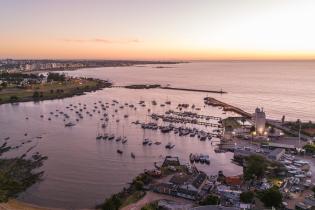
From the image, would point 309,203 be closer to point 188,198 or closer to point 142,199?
point 188,198

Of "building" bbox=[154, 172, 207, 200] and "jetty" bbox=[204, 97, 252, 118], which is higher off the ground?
"jetty" bbox=[204, 97, 252, 118]

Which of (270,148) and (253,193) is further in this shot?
(270,148)

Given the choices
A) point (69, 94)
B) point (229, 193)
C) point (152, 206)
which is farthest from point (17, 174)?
point (69, 94)

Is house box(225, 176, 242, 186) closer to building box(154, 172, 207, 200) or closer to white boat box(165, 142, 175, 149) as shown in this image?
building box(154, 172, 207, 200)

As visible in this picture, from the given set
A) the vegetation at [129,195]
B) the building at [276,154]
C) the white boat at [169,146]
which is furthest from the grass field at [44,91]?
the building at [276,154]

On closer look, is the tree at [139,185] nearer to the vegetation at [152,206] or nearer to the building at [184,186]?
the building at [184,186]

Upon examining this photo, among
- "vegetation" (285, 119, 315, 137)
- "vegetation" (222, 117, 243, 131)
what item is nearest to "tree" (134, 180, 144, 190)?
"vegetation" (222, 117, 243, 131)

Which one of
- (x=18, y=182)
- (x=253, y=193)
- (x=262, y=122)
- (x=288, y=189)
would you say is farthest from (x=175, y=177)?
(x=262, y=122)

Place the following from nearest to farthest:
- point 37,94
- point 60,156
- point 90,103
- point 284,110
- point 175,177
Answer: point 175,177
point 60,156
point 284,110
point 90,103
point 37,94
